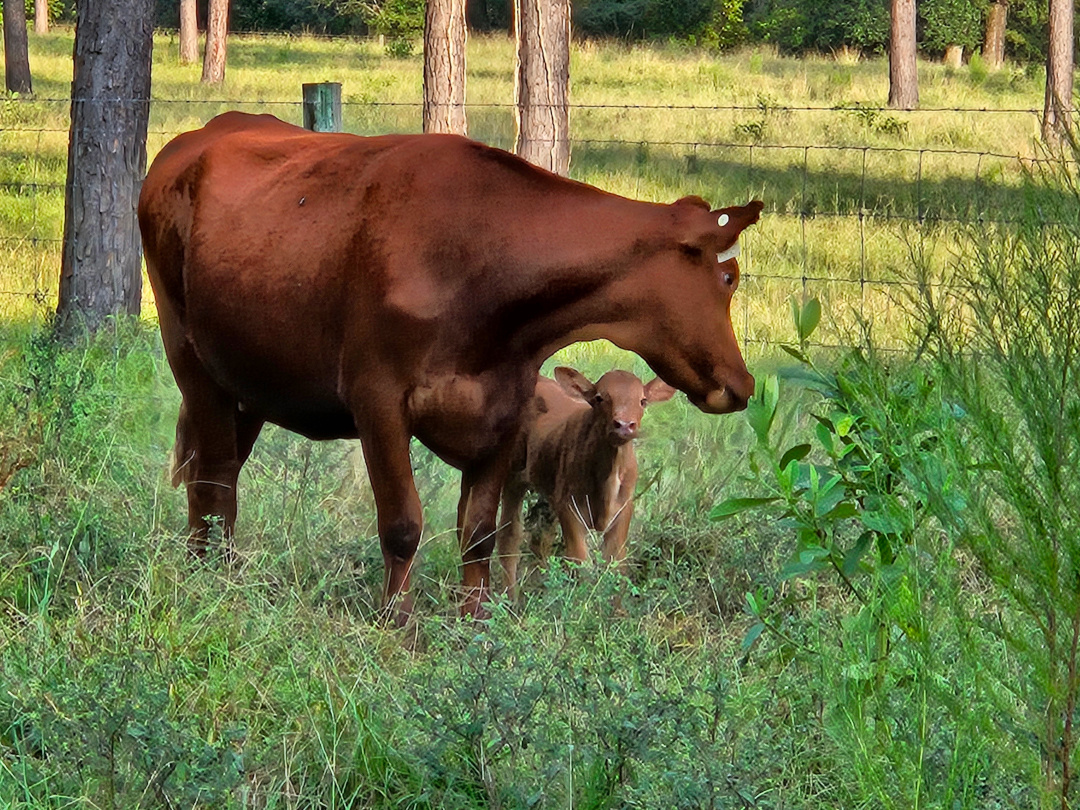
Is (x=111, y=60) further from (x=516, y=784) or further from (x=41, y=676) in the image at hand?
(x=516, y=784)

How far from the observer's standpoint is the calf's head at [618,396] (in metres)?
5.01

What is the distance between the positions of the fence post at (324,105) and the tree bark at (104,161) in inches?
60.1

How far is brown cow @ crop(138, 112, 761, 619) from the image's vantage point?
409 cm

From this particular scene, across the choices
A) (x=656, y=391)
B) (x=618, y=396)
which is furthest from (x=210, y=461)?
(x=656, y=391)

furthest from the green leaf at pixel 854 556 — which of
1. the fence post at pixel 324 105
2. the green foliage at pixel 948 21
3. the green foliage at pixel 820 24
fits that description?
the green foliage at pixel 948 21

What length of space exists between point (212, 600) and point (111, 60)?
484cm

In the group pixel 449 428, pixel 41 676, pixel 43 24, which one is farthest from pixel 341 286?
pixel 43 24

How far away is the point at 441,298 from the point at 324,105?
3.48 meters

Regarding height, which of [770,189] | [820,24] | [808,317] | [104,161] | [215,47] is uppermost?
[820,24]

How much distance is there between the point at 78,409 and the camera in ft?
19.5

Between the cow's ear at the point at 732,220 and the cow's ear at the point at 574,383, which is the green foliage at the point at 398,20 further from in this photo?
the cow's ear at the point at 732,220

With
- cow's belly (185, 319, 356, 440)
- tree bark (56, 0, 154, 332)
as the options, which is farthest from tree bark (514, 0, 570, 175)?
cow's belly (185, 319, 356, 440)

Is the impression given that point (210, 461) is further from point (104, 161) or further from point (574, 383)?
point (104, 161)

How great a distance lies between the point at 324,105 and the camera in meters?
7.25
